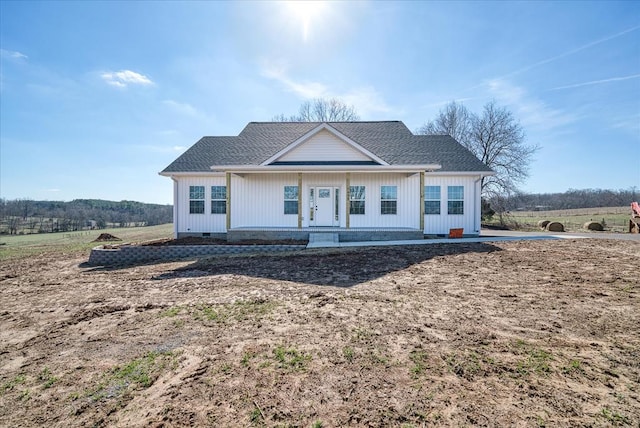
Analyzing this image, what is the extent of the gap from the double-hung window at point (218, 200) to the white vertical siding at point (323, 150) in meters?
4.14

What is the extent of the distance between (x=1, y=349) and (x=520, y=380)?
6.49m

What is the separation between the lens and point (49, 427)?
2518mm

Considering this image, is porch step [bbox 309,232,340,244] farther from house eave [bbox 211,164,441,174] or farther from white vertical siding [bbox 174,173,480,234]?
house eave [bbox 211,164,441,174]

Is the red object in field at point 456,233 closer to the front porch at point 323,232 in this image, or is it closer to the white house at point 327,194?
the white house at point 327,194

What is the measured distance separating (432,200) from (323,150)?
6.10 metres

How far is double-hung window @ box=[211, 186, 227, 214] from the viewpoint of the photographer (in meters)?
15.2

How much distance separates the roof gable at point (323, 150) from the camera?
45.8 ft

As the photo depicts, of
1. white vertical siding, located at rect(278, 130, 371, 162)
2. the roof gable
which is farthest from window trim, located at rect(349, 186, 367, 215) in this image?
white vertical siding, located at rect(278, 130, 371, 162)

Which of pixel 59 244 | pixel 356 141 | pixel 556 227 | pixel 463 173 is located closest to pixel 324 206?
pixel 356 141

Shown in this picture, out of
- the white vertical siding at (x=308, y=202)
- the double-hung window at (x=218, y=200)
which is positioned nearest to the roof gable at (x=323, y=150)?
the white vertical siding at (x=308, y=202)

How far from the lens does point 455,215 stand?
1495 cm

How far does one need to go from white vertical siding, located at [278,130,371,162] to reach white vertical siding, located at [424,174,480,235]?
4.43 meters

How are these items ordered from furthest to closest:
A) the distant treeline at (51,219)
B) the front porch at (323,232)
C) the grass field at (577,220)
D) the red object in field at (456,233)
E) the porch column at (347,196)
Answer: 1. the distant treeline at (51,219)
2. the grass field at (577,220)
3. the red object in field at (456,233)
4. the porch column at (347,196)
5. the front porch at (323,232)

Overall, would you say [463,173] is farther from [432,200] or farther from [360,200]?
[360,200]
